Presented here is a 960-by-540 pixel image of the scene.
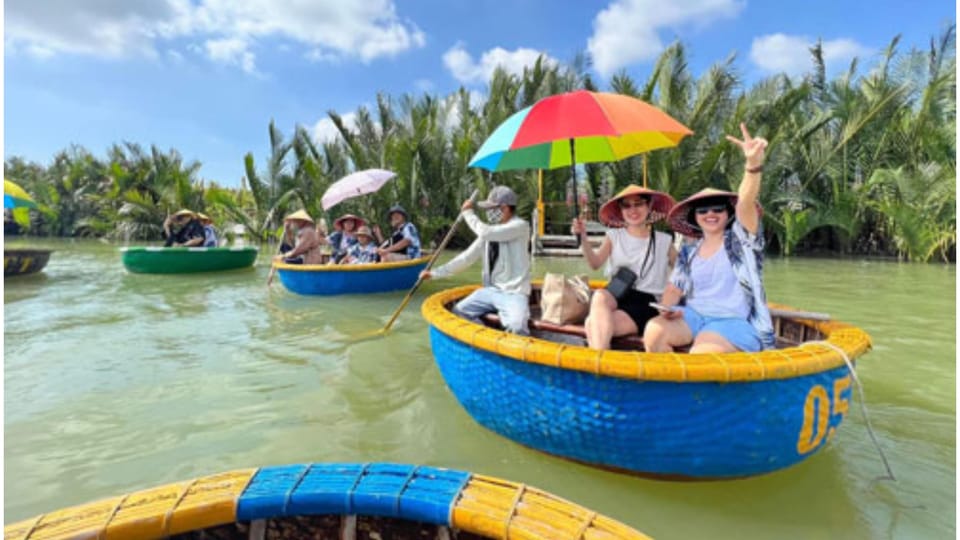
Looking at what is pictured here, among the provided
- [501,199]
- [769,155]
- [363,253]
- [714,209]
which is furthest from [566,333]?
[769,155]

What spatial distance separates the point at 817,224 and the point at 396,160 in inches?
494

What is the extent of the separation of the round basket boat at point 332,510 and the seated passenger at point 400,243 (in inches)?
264

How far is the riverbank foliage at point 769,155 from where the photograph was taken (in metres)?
13.3

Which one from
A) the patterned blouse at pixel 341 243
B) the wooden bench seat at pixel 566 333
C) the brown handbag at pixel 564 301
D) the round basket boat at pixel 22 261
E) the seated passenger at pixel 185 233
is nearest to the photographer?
the wooden bench seat at pixel 566 333

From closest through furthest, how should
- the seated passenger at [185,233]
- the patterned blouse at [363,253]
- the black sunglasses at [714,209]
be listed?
1. the black sunglasses at [714,209]
2. the patterned blouse at [363,253]
3. the seated passenger at [185,233]

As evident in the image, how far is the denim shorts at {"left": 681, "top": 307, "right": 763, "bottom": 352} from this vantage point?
2.54 meters

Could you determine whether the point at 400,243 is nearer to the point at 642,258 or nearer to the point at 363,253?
the point at 363,253

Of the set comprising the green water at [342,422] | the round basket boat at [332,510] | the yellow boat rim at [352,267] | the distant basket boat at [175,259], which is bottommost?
the green water at [342,422]

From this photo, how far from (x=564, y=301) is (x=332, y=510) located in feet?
7.75

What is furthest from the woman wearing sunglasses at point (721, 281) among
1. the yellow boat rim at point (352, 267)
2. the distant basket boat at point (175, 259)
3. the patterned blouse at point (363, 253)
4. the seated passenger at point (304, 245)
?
the distant basket boat at point (175, 259)

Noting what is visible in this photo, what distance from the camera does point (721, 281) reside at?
2.80 metres

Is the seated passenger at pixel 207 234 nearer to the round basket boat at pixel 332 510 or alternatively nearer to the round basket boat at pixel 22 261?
the round basket boat at pixel 22 261

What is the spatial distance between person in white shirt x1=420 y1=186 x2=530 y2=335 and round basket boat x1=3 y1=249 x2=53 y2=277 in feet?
34.8

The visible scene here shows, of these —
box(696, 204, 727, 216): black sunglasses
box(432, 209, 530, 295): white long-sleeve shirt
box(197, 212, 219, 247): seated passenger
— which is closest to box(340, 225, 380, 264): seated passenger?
box(197, 212, 219, 247): seated passenger
